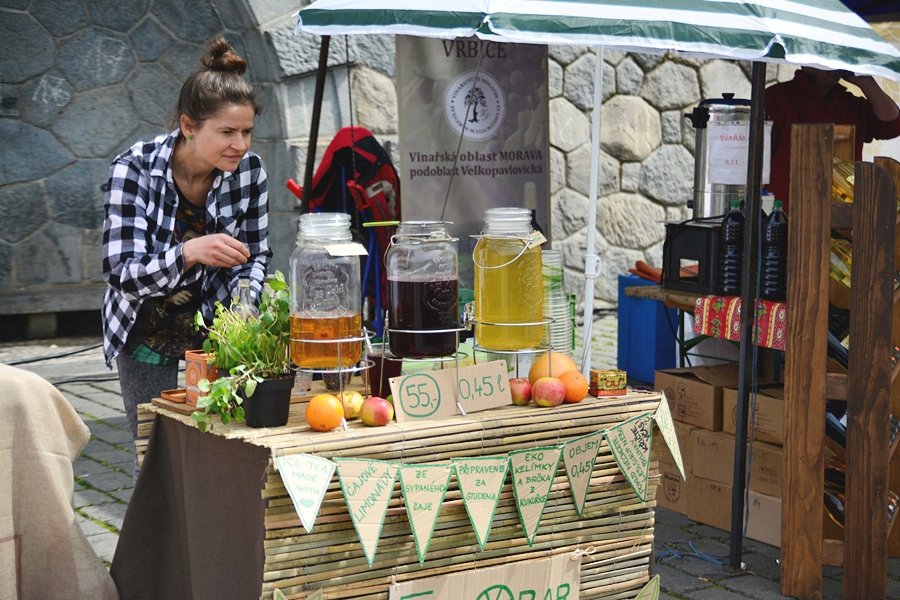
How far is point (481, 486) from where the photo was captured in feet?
8.80

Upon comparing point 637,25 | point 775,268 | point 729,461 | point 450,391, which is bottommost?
point 729,461

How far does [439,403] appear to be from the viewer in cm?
274

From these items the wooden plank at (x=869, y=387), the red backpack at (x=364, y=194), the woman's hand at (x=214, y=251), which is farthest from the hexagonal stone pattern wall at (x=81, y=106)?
the wooden plank at (x=869, y=387)

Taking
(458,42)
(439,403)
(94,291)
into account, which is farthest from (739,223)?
(94,291)

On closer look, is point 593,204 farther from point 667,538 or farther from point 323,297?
point 323,297

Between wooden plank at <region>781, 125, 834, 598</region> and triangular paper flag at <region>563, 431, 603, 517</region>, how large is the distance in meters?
1.19

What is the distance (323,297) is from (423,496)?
509 millimetres

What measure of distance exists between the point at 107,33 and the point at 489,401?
530 centimetres

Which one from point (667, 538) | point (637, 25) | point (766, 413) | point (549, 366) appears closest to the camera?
point (549, 366)

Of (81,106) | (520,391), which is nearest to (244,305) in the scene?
(520,391)

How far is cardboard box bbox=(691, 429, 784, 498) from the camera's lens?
13.9ft

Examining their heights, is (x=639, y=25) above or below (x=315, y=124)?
above

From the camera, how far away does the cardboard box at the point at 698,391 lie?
14.7 feet

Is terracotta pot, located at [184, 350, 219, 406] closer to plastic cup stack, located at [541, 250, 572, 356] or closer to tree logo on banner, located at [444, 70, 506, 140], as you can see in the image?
plastic cup stack, located at [541, 250, 572, 356]
